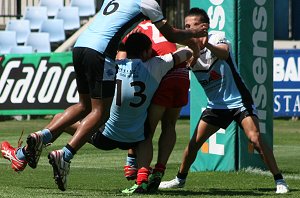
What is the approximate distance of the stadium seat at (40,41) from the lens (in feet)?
87.6

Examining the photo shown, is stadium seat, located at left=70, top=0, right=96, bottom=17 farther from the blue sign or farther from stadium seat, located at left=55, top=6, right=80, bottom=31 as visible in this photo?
the blue sign

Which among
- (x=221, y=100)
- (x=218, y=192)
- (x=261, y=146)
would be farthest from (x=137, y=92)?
(x=261, y=146)

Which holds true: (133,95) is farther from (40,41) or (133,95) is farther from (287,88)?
(40,41)

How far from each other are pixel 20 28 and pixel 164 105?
17865 millimetres

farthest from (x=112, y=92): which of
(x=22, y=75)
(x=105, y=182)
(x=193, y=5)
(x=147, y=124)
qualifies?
(x=22, y=75)

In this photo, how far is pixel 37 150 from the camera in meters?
9.83

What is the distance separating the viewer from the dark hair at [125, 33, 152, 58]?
10.1 metres

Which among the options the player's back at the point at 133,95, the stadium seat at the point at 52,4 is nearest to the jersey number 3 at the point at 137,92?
the player's back at the point at 133,95

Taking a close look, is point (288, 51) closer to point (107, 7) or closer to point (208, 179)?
point (208, 179)

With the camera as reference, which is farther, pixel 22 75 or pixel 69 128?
pixel 22 75

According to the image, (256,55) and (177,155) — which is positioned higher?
(256,55)

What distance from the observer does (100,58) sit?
9.61 meters

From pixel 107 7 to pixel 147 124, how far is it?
47.4 inches

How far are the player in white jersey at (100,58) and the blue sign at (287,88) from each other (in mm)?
13001
